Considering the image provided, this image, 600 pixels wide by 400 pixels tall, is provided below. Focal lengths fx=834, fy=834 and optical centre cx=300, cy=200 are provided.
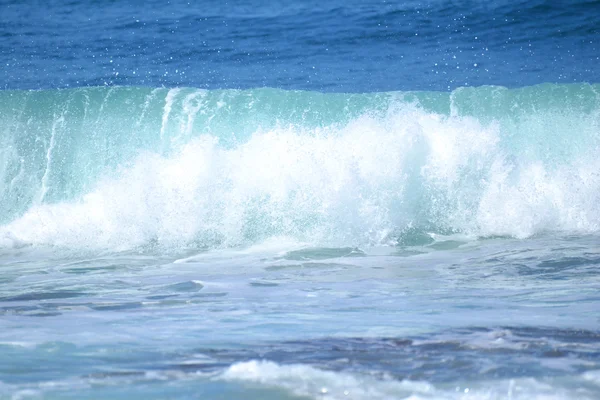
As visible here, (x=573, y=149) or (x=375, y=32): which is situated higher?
(x=375, y=32)

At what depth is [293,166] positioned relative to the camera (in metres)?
9.02

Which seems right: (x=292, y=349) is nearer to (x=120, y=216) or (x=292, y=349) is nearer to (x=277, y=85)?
(x=120, y=216)

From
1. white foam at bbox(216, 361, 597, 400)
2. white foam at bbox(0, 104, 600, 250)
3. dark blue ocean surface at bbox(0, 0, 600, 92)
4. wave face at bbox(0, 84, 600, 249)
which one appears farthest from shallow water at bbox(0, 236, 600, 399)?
dark blue ocean surface at bbox(0, 0, 600, 92)

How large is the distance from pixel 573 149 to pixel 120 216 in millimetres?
5214

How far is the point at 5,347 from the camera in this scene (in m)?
3.90

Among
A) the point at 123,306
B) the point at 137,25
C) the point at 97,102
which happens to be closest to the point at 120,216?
the point at 97,102

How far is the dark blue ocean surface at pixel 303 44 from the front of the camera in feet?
50.9

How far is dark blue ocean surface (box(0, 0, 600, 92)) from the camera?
50.9ft

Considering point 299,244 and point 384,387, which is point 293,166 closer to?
point 299,244

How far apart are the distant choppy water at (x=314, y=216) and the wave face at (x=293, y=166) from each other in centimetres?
3

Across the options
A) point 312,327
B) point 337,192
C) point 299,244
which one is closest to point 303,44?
point 337,192

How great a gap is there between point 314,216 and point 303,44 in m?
9.64

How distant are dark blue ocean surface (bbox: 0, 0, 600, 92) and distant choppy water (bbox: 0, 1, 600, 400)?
76 millimetres

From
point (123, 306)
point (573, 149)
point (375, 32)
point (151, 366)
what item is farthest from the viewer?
point (375, 32)
